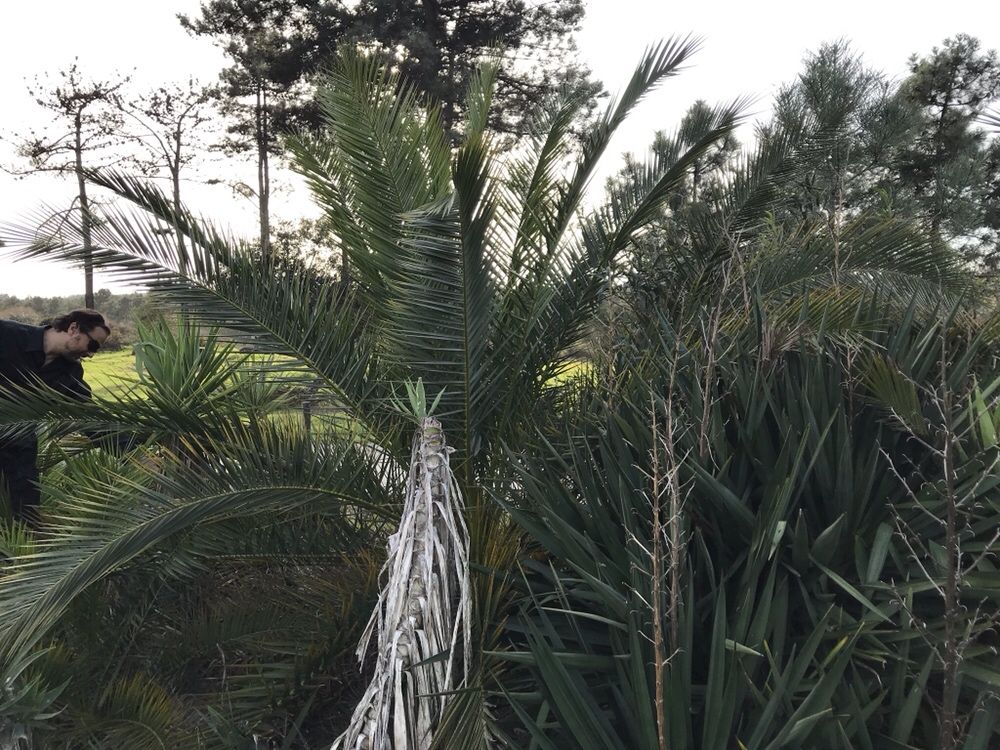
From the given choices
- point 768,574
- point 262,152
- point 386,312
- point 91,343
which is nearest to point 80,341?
point 91,343

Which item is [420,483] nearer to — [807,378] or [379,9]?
[807,378]

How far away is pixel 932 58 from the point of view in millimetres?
14469

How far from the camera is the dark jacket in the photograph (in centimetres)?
398

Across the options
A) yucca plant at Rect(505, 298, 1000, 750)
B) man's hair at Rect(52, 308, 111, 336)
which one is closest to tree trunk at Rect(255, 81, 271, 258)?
man's hair at Rect(52, 308, 111, 336)

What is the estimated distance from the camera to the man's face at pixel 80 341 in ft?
13.1

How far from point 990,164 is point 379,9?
36.6ft

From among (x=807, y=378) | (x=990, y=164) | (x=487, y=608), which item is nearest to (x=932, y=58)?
(x=990, y=164)

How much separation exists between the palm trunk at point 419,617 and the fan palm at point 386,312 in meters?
0.22

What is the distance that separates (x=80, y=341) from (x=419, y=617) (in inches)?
117

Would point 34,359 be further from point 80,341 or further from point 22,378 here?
point 80,341

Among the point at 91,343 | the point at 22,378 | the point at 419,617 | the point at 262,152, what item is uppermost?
the point at 262,152

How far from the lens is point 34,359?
4.11m

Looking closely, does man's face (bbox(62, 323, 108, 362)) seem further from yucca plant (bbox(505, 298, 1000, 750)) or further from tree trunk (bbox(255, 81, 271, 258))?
tree trunk (bbox(255, 81, 271, 258))

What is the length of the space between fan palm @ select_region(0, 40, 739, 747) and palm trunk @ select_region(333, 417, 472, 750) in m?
0.22
